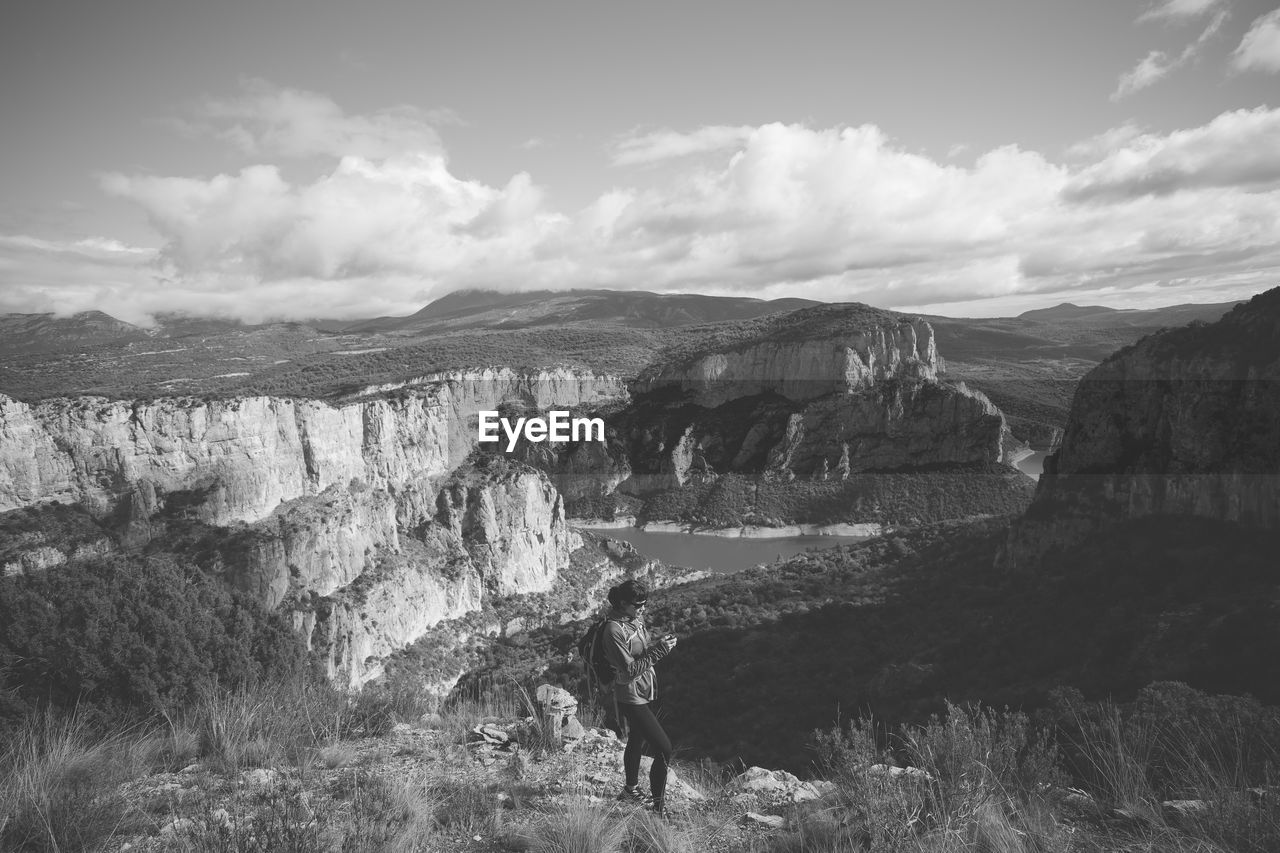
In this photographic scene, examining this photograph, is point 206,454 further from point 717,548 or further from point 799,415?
point 799,415

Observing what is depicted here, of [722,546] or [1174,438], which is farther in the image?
[722,546]

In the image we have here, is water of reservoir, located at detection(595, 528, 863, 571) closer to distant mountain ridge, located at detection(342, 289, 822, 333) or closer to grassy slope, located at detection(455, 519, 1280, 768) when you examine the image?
grassy slope, located at detection(455, 519, 1280, 768)

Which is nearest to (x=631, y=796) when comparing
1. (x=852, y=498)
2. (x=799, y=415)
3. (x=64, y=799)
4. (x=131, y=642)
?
(x=64, y=799)

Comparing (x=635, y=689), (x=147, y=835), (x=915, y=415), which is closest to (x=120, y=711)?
(x=147, y=835)

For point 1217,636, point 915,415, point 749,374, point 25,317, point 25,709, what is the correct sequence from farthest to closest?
point 25,317
point 749,374
point 915,415
point 1217,636
point 25,709

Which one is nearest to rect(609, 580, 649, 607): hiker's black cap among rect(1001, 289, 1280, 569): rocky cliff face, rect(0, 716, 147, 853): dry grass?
rect(0, 716, 147, 853): dry grass

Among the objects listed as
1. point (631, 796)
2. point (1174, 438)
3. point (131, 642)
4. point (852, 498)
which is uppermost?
point (1174, 438)

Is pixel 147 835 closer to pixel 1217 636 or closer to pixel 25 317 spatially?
pixel 1217 636
